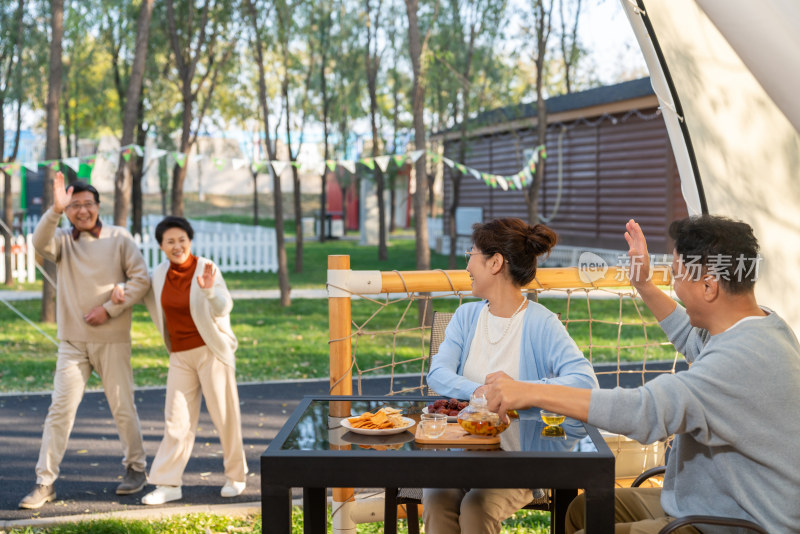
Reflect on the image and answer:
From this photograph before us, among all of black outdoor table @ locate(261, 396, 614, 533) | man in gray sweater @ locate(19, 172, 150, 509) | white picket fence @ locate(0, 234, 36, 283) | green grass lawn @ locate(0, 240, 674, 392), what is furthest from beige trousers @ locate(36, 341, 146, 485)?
white picket fence @ locate(0, 234, 36, 283)

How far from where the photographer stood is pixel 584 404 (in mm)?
2523

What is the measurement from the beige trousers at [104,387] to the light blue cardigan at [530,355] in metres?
2.61

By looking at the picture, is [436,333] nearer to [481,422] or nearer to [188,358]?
[481,422]

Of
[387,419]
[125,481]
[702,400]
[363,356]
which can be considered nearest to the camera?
[702,400]

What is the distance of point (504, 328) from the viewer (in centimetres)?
370

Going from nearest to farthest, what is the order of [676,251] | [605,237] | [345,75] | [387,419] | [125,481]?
[676,251], [387,419], [125,481], [605,237], [345,75]

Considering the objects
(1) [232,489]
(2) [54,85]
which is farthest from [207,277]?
(2) [54,85]

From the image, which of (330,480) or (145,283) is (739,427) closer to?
(330,480)

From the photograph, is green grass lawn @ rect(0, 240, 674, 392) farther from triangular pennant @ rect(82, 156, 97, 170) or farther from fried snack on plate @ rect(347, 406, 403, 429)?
fried snack on plate @ rect(347, 406, 403, 429)

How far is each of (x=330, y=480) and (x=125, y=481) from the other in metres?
3.23

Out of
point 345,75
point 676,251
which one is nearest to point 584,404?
point 676,251

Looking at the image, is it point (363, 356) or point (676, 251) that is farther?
point (363, 356)

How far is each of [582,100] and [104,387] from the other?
16038 mm

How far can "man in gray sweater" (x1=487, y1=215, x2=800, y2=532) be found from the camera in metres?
2.50
